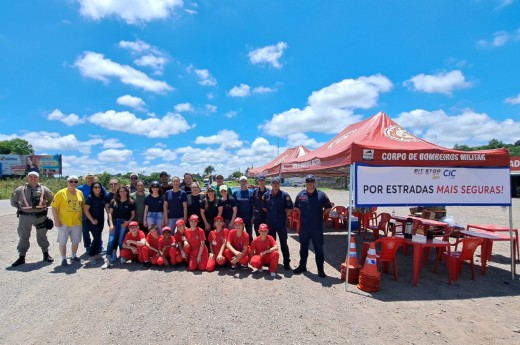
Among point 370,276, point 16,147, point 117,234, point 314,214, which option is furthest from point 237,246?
point 16,147

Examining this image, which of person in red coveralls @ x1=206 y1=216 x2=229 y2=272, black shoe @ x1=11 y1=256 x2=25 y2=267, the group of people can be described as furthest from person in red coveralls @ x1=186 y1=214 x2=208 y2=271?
black shoe @ x1=11 y1=256 x2=25 y2=267

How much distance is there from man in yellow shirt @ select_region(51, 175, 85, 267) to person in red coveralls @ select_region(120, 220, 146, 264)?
95cm

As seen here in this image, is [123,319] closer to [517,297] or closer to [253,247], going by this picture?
[253,247]

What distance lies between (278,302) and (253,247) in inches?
55.8

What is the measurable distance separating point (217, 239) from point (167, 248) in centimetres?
95

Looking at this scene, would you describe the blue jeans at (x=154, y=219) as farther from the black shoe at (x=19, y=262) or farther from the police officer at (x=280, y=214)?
the black shoe at (x=19, y=262)

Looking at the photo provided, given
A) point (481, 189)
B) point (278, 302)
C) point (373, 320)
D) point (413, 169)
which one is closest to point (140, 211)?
point (278, 302)

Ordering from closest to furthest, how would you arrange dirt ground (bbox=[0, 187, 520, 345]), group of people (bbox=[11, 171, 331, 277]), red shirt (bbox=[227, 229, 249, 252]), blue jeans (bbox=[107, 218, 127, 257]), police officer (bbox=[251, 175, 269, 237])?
1. dirt ground (bbox=[0, 187, 520, 345])
2. group of people (bbox=[11, 171, 331, 277])
3. red shirt (bbox=[227, 229, 249, 252])
4. blue jeans (bbox=[107, 218, 127, 257])
5. police officer (bbox=[251, 175, 269, 237])

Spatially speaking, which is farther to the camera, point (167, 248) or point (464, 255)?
point (167, 248)

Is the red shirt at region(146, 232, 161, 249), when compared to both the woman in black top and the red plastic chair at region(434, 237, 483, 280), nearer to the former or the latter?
the woman in black top

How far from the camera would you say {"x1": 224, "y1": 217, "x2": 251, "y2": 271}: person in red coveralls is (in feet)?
16.5

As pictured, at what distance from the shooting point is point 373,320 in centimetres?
339

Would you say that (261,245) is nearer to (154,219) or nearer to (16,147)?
(154,219)

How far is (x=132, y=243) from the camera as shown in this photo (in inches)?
211
